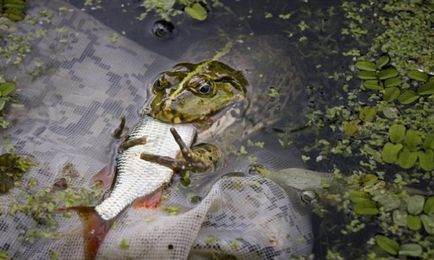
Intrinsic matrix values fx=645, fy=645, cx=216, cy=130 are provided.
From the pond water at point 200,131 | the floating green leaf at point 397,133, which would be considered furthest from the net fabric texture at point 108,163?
the floating green leaf at point 397,133

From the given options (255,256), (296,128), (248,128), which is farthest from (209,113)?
(255,256)

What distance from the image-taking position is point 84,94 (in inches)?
104

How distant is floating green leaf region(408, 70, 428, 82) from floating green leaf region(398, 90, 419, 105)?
8 cm

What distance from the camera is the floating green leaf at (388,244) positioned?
86.0 inches

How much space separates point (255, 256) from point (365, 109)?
0.85 m

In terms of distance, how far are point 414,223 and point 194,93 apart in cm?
94

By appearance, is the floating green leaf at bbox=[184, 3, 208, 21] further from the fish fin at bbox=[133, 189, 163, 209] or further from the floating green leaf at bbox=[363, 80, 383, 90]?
the fish fin at bbox=[133, 189, 163, 209]

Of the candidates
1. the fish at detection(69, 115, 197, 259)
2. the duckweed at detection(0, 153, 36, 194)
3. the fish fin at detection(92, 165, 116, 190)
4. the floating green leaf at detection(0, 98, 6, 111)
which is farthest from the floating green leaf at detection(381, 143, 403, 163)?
the floating green leaf at detection(0, 98, 6, 111)

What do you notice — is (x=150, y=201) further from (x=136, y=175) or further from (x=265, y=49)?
(x=265, y=49)

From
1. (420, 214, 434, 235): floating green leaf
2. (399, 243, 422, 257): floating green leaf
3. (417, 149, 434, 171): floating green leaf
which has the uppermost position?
(417, 149, 434, 171): floating green leaf

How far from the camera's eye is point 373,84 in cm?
269

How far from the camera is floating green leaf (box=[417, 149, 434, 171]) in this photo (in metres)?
2.38

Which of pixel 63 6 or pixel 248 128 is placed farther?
pixel 63 6

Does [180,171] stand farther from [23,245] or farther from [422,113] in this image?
[422,113]
